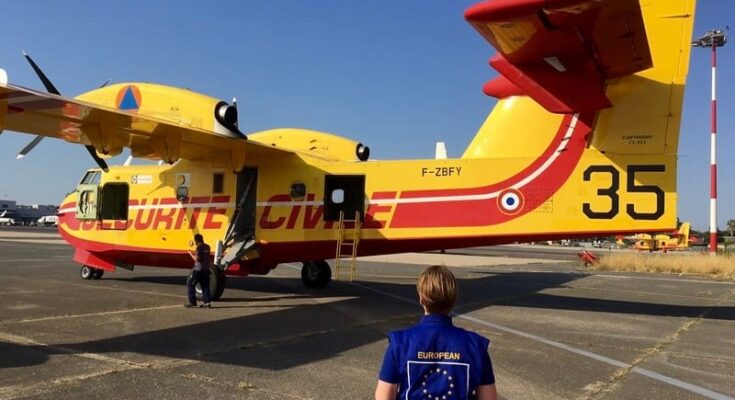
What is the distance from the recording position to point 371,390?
6.05m

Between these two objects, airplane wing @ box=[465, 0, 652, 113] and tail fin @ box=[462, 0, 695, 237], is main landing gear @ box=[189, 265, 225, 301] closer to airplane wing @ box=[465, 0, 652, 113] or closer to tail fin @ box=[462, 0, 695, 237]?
tail fin @ box=[462, 0, 695, 237]

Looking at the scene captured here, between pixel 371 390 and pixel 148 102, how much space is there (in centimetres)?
947

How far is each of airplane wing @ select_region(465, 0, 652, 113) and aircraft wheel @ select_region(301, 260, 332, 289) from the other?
24.5ft

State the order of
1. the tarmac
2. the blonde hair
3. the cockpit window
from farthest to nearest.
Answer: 1. the cockpit window
2. the tarmac
3. the blonde hair

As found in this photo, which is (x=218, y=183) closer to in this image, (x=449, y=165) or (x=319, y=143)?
(x=319, y=143)

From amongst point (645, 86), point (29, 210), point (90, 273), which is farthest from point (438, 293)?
point (29, 210)

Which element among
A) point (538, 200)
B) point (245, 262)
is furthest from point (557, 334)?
point (245, 262)

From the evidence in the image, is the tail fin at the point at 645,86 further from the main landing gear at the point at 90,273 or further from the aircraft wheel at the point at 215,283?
the main landing gear at the point at 90,273

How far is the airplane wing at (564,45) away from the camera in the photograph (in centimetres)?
740

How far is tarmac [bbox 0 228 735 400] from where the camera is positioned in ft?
20.2

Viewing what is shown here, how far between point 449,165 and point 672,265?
808 inches

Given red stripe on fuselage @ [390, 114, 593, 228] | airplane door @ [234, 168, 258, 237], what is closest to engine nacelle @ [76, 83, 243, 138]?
airplane door @ [234, 168, 258, 237]

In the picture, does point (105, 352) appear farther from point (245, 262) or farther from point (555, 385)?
point (245, 262)

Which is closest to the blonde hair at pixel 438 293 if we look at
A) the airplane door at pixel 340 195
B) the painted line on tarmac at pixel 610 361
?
the painted line on tarmac at pixel 610 361
